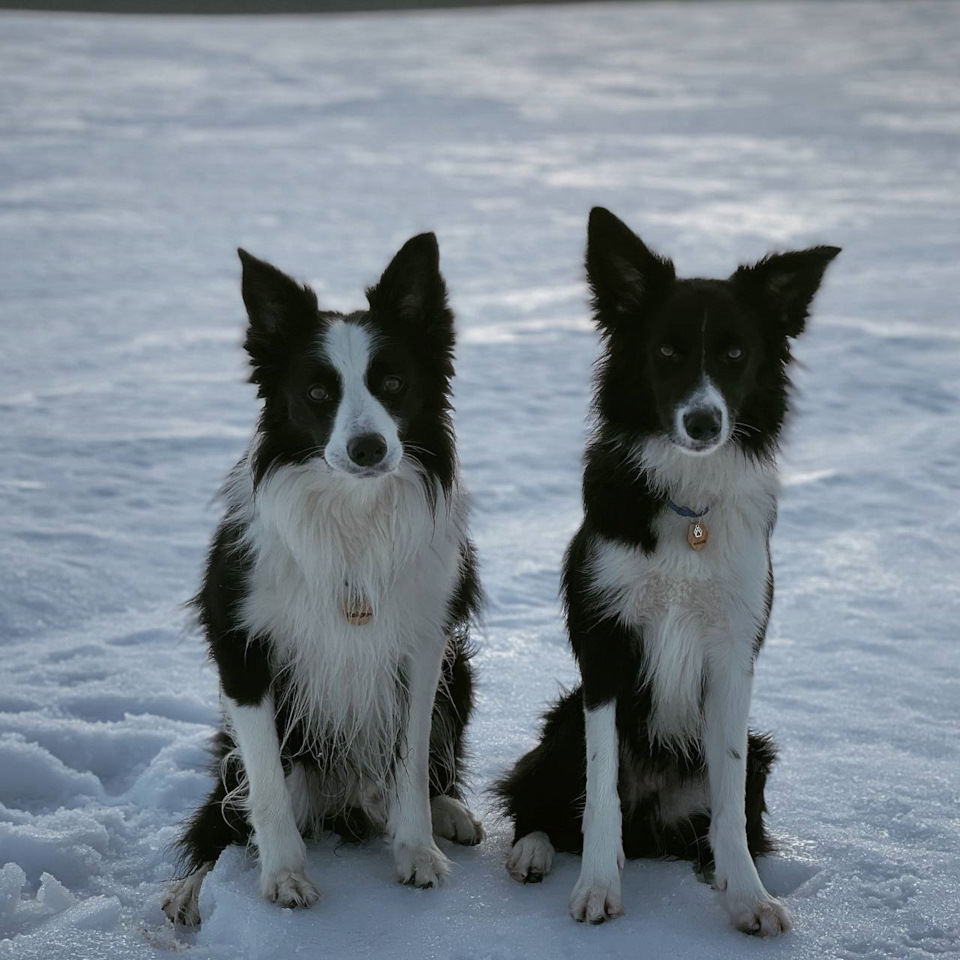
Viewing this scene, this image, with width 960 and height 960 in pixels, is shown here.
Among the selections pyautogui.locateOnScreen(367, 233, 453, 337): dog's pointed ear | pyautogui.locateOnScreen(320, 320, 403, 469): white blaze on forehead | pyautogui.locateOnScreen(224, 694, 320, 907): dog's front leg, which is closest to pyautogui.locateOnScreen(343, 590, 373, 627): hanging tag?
pyautogui.locateOnScreen(224, 694, 320, 907): dog's front leg

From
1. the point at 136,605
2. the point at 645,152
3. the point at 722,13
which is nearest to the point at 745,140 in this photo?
the point at 645,152

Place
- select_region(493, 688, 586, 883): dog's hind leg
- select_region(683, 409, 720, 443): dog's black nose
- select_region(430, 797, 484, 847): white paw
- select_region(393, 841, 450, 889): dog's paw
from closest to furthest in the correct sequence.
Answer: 1. select_region(683, 409, 720, 443): dog's black nose
2. select_region(393, 841, 450, 889): dog's paw
3. select_region(493, 688, 586, 883): dog's hind leg
4. select_region(430, 797, 484, 847): white paw

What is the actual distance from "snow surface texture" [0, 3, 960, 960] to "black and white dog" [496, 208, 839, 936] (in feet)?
0.91

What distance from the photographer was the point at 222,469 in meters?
7.39

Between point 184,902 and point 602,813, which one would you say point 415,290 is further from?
point 184,902

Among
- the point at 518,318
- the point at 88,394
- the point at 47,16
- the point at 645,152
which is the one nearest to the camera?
the point at 88,394

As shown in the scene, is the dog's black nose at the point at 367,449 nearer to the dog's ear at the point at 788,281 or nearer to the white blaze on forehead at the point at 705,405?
the white blaze on forehead at the point at 705,405

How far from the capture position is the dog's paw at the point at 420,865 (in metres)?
3.52

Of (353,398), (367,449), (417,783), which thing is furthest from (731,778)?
(353,398)

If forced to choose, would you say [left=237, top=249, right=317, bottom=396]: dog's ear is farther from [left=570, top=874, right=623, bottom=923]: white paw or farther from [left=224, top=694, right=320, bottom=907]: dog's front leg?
[left=570, top=874, right=623, bottom=923]: white paw

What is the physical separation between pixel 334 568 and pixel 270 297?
0.75 metres

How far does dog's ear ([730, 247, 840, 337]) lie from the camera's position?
11.0 feet

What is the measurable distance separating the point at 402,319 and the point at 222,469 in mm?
4133

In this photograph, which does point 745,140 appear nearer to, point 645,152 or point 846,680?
point 645,152
